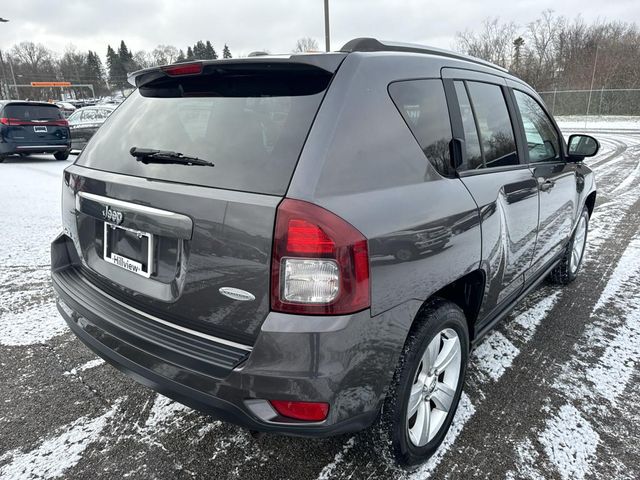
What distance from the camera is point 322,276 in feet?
4.95

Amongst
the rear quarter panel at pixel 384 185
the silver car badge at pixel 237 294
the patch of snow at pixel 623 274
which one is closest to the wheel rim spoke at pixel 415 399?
the rear quarter panel at pixel 384 185

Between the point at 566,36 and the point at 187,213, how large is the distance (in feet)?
201

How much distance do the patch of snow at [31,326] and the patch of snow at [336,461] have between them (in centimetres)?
226

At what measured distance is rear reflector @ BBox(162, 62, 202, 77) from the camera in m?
1.92

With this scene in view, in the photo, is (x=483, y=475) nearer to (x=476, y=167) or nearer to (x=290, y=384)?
(x=290, y=384)

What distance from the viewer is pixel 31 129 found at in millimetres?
12062

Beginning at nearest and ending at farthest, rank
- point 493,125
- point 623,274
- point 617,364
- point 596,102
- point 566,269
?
point 493,125
point 617,364
point 566,269
point 623,274
point 596,102

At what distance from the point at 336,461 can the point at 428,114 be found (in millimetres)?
1683

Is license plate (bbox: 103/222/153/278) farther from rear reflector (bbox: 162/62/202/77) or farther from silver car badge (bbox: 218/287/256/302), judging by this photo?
rear reflector (bbox: 162/62/202/77)

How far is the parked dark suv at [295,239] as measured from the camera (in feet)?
5.00

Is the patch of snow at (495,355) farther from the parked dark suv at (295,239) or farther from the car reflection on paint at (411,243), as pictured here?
the car reflection on paint at (411,243)

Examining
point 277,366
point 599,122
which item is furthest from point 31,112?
point 599,122

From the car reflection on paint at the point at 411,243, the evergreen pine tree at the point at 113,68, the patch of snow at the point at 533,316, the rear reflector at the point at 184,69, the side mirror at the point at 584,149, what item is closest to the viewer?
the car reflection on paint at the point at 411,243

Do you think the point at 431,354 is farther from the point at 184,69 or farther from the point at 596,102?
the point at 596,102
